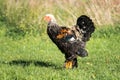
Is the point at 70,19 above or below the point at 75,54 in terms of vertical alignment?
below

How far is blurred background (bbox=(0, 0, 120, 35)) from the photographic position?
14.6 m

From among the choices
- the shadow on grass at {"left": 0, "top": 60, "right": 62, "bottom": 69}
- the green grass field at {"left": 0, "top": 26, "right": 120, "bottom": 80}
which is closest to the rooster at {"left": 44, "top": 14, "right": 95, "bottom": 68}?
the green grass field at {"left": 0, "top": 26, "right": 120, "bottom": 80}

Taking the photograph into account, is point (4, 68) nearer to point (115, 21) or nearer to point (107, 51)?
point (107, 51)

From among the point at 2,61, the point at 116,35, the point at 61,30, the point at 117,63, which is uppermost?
the point at 61,30

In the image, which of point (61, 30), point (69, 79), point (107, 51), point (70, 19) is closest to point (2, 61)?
→ point (61, 30)

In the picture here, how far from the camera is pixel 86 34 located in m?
9.87

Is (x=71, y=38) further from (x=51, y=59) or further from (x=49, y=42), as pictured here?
(x=49, y=42)

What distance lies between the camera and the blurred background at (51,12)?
14.6 metres

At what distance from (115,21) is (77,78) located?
692 centimetres

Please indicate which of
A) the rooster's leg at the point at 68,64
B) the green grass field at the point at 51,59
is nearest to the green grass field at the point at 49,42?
the green grass field at the point at 51,59

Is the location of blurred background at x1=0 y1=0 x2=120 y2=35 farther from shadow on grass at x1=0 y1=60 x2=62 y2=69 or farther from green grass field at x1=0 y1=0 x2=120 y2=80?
shadow on grass at x1=0 y1=60 x2=62 y2=69

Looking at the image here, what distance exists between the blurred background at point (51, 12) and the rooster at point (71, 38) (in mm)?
4578

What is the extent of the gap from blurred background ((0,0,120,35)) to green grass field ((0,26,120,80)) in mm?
515

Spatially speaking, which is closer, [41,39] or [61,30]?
[61,30]
